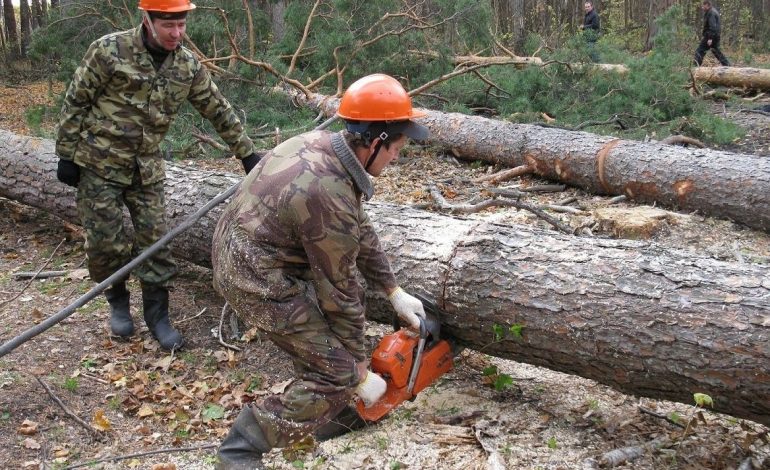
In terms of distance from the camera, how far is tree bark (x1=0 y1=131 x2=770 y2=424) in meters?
2.85

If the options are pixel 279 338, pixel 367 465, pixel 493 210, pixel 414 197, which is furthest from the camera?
pixel 414 197

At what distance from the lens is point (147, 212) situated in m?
4.22

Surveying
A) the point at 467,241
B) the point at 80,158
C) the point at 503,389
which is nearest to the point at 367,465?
the point at 503,389

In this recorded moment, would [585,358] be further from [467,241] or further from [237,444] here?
[237,444]

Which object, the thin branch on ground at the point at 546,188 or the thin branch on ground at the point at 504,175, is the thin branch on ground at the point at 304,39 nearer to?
the thin branch on ground at the point at 504,175

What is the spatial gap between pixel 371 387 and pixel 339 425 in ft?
1.74

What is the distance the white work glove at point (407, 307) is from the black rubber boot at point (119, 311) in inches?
82.0

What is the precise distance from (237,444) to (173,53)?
2.40 metres

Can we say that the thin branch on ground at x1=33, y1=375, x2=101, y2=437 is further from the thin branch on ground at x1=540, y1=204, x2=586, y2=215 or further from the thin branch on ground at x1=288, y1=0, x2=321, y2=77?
the thin branch on ground at x1=288, y1=0, x2=321, y2=77

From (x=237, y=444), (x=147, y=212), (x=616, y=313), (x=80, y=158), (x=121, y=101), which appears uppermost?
(x=121, y=101)

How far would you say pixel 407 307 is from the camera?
3.19 m

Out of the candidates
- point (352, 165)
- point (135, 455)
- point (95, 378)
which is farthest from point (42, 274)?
point (352, 165)

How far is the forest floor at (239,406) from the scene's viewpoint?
318 cm

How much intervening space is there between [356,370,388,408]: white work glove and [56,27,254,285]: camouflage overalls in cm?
191
